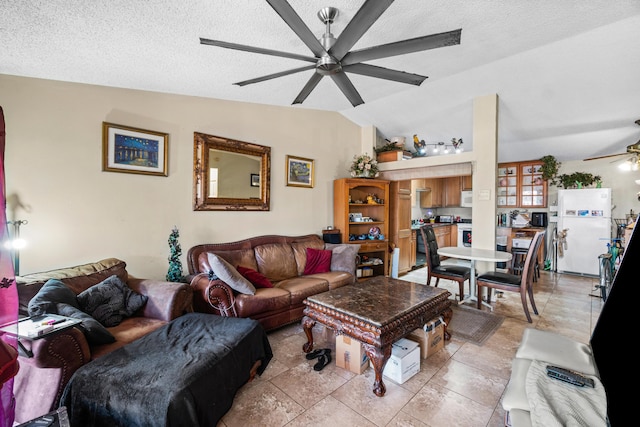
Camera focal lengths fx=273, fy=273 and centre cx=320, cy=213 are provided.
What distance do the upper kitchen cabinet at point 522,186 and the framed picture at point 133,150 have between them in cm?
592

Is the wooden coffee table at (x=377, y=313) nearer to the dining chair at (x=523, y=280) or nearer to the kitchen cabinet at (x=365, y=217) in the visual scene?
the dining chair at (x=523, y=280)

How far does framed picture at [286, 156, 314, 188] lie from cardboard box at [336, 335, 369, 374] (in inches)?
98.7

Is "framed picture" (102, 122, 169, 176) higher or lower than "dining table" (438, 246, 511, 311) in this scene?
higher

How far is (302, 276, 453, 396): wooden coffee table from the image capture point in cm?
192

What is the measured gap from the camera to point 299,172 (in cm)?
427

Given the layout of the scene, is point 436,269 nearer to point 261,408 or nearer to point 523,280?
point 523,280

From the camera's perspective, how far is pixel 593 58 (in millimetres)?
2879

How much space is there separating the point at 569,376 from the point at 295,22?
2.25m

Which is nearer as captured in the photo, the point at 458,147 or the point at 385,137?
the point at 458,147

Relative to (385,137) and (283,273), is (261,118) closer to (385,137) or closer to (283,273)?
(283,273)

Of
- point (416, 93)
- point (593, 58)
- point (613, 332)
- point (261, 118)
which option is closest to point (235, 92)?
point (261, 118)

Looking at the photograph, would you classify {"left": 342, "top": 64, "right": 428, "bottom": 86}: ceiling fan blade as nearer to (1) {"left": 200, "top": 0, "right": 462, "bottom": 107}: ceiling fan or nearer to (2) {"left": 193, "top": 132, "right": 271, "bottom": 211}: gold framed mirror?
(1) {"left": 200, "top": 0, "right": 462, "bottom": 107}: ceiling fan

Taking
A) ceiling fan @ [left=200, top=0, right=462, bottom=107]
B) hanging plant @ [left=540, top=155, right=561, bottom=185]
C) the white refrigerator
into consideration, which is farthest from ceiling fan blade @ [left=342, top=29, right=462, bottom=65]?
the white refrigerator

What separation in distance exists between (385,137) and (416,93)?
5.07 feet
